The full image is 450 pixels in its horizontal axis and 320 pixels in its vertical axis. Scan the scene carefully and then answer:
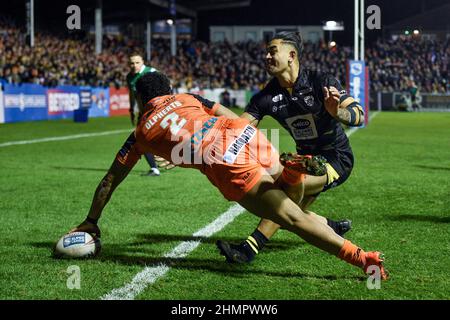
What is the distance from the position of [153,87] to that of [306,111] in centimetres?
132

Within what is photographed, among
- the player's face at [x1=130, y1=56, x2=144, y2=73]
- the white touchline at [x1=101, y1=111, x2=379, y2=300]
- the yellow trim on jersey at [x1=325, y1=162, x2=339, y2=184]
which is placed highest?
the player's face at [x1=130, y1=56, x2=144, y2=73]

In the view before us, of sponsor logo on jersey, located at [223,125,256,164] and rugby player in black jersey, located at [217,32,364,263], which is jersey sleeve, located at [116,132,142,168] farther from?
sponsor logo on jersey, located at [223,125,256,164]

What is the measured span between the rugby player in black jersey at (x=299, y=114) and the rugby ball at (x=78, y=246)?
107 centimetres

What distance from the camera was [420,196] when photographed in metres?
9.41

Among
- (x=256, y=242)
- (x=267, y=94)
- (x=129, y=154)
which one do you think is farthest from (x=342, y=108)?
(x=129, y=154)

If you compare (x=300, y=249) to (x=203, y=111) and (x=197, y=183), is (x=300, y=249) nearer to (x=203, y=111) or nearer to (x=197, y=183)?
(x=203, y=111)

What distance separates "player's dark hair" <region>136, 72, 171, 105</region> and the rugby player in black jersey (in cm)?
79

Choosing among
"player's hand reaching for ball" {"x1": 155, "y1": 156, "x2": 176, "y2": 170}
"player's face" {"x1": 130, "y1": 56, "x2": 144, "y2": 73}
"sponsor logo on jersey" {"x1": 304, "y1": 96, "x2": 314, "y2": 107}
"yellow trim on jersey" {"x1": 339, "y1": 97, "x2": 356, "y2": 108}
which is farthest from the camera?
"player's face" {"x1": 130, "y1": 56, "x2": 144, "y2": 73}

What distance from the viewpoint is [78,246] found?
18.7ft

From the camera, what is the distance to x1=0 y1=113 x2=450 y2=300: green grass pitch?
482cm

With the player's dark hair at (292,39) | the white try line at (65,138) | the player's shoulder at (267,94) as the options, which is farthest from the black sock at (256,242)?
the white try line at (65,138)

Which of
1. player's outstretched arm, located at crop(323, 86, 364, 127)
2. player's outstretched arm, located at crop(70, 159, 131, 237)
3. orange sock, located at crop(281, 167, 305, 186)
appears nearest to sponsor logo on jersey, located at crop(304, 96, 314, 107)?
player's outstretched arm, located at crop(323, 86, 364, 127)

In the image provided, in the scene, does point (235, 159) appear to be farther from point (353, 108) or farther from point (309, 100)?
point (309, 100)

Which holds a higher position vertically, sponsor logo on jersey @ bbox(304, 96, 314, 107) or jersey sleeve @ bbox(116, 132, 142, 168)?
sponsor logo on jersey @ bbox(304, 96, 314, 107)
